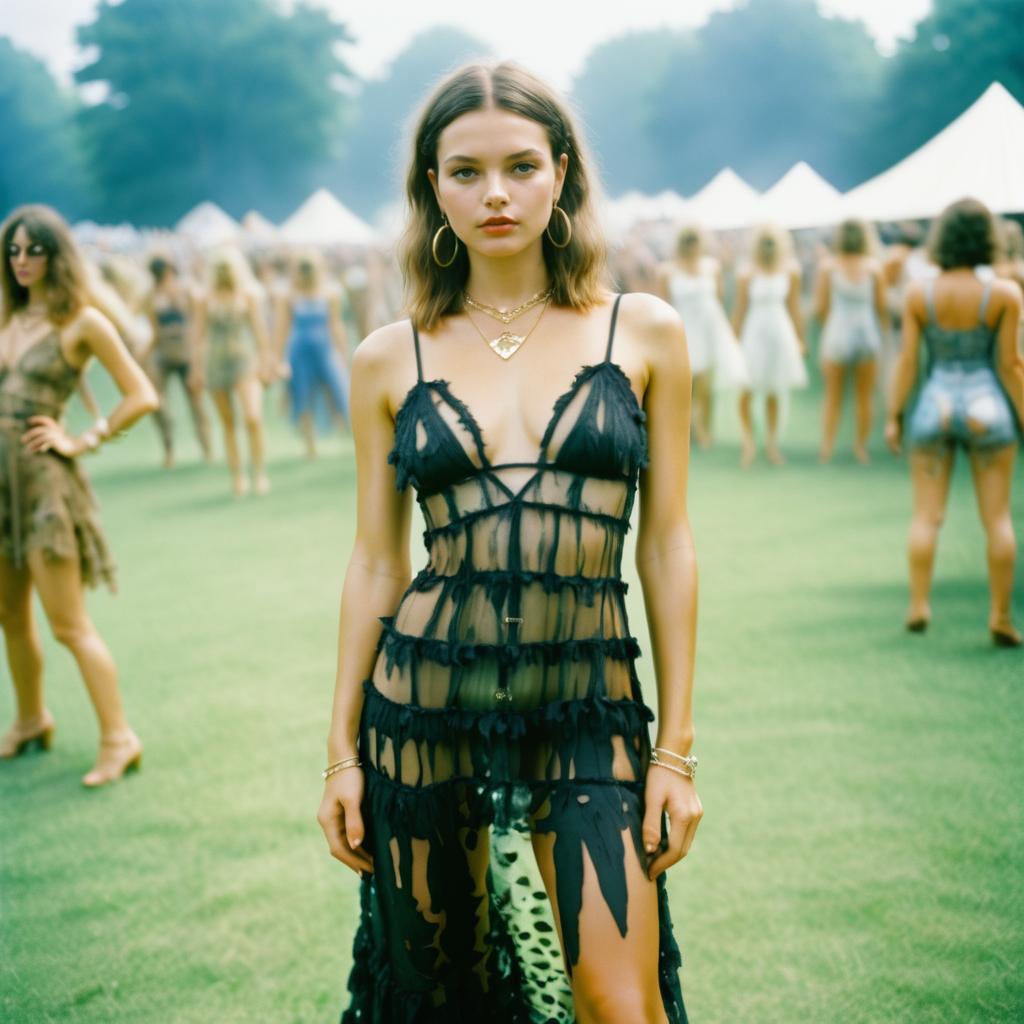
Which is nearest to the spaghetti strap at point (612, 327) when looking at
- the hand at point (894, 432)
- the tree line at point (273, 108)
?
the hand at point (894, 432)

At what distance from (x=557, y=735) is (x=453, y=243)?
38.0 inches

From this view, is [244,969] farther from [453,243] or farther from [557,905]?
[453,243]

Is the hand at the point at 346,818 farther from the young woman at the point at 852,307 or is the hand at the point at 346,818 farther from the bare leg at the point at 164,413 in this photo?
the bare leg at the point at 164,413

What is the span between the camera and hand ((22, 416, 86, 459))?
17.3 ft

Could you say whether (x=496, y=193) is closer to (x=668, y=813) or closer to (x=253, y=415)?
(x=668, y=813)

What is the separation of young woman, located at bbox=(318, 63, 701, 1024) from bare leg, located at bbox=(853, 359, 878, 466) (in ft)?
34.0

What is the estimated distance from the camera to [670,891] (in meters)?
4.23

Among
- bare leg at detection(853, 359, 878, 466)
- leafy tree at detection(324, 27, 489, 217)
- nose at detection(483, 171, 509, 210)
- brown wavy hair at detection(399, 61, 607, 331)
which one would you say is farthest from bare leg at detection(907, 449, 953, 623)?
leafy tree at detection(324, 27, 489, 217)

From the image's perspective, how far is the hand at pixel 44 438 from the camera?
526 centimetres

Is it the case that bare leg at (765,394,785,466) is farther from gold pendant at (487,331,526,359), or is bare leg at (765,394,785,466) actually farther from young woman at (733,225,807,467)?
gold pendant at (487,331,526,359)

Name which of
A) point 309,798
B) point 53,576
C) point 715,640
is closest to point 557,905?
point 309,798

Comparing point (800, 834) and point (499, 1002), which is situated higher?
point (499, 1002)

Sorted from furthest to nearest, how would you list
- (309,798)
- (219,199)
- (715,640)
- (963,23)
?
(219,199), (963,23), (715,640), (309,798)

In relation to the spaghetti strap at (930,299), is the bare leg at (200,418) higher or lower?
lower
